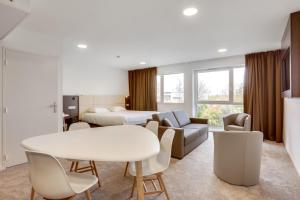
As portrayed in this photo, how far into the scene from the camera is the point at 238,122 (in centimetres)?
441

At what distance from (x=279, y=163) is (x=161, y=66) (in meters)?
4.72

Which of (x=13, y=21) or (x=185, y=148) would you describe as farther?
(x=185, y=148)

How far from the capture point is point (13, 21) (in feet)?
7.27

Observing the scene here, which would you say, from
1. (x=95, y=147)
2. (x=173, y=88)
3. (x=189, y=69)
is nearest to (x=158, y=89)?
(x=173, y=88)

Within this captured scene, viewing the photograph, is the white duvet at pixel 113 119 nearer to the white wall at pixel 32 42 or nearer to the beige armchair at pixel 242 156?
the white wall at pixel 32 42

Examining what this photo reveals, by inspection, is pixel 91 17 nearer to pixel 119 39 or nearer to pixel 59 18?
pixel 59 18

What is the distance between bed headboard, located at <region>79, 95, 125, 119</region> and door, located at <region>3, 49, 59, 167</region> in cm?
237

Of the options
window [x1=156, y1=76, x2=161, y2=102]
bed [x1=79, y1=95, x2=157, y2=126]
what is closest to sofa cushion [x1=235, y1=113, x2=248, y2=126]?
bed [x1=79, y1=95, x2=157, y2=126]

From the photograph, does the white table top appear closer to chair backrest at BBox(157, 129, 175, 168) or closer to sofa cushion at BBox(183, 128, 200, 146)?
chair backrest at BBox(157, 129, 175, 168)

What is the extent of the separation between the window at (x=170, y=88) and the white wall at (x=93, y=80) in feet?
5.18

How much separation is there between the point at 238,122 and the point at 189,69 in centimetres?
246

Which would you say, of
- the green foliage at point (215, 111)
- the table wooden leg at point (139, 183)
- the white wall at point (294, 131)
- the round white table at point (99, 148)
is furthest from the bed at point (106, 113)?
the white wall at point (294, 131)

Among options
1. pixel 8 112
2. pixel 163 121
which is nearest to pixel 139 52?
pixel 163 121

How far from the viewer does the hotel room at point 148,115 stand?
69.9 inches
